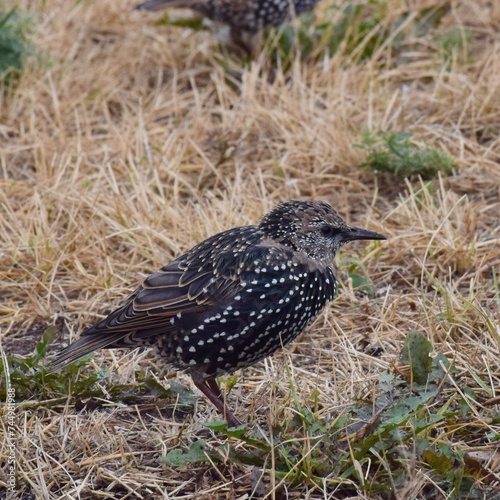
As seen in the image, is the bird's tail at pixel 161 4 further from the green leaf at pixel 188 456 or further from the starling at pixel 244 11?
the green leaf at pixel 188 456

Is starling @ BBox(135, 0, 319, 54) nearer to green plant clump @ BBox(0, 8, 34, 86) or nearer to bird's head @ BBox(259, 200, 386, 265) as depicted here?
green plant clump @ BBox(0, 8, 34, 86)

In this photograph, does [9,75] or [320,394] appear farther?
[9,75]

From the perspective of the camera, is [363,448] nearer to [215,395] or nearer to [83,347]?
[215,395]

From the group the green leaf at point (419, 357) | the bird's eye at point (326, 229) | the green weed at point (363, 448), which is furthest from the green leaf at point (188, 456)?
the bird's eye at point (326, 229)

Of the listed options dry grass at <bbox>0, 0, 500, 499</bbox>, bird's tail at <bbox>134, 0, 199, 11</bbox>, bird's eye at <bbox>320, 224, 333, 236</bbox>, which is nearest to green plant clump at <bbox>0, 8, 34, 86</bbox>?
dry grass at <bbox>0, 0, 500, 499</bbox>

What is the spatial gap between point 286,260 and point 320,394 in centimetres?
59

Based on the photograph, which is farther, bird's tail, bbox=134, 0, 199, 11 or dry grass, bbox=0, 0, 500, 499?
bird's tail, bbox=134, 0, 199, 11

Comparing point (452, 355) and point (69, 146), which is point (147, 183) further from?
point (452, 355)

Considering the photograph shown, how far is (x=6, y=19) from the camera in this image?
684 centimetres

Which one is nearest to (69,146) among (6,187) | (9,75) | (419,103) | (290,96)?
(6,187)

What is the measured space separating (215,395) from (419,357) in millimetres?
871

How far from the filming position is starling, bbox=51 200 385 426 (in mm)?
4020

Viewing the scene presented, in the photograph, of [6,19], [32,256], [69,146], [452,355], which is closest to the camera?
[452,355]

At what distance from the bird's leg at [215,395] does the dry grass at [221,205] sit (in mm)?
93
